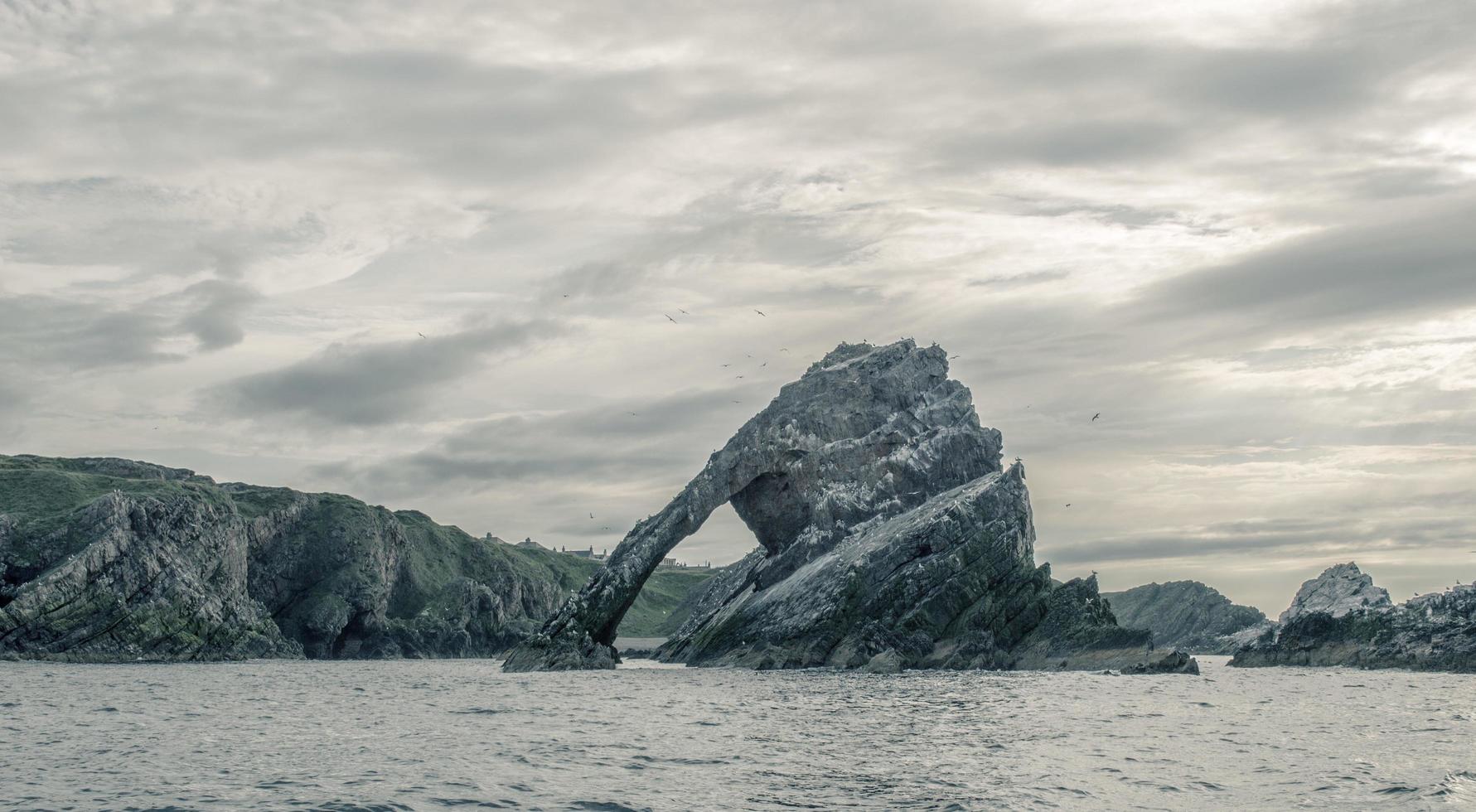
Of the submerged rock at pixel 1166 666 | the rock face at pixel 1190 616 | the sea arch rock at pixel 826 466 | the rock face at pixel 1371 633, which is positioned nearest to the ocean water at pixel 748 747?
the submerged rock at pixel 1166 666

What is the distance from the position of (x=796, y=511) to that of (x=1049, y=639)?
27238 millimetres

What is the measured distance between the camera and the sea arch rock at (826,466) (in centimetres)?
9181

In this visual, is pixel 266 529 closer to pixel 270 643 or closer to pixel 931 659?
pixel 270 643

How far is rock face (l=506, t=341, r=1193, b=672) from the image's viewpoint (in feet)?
257

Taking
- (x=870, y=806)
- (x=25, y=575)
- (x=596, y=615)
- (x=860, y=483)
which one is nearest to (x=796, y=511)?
(x=860, y=483)

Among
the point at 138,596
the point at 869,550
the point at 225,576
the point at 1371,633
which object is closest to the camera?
the point at 869,550

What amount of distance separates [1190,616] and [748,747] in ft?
527

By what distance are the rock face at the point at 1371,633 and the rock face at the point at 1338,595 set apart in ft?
0.23

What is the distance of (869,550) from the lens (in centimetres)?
8250

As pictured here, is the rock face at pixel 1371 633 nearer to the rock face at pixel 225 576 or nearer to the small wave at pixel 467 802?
the small wave at pixel 467 802

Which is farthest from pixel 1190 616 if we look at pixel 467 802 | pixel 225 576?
pixel 467 802

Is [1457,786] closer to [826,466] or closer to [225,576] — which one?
[826,466]

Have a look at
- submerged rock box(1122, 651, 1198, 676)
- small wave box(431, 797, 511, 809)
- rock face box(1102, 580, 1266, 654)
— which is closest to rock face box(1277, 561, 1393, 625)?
submerged rock box(1122, 651, 1198, 676)

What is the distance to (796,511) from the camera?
327 ft
